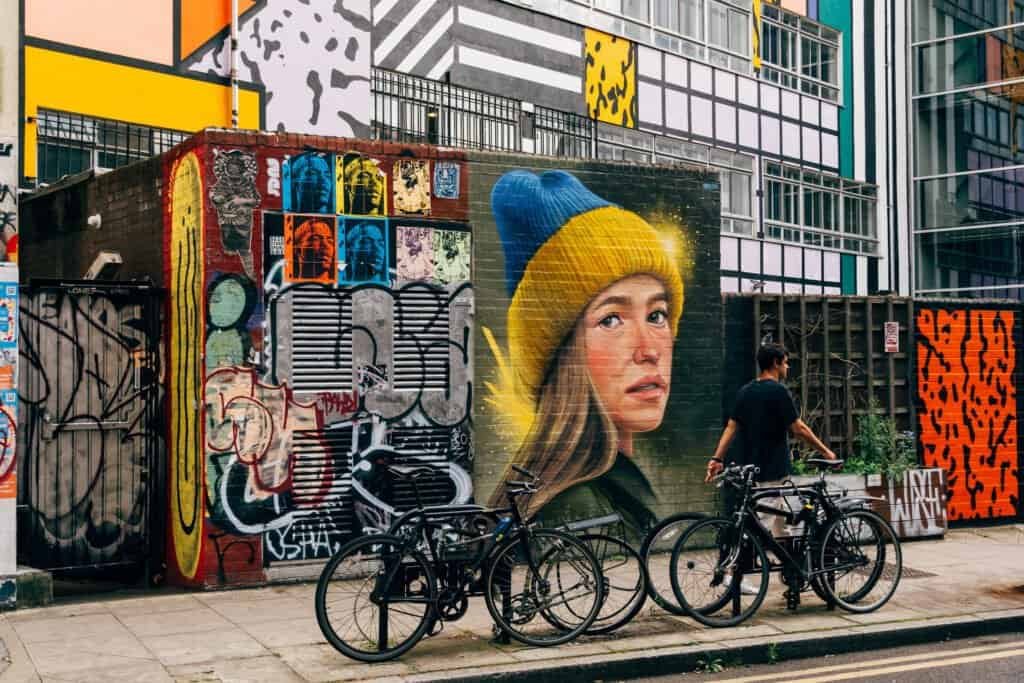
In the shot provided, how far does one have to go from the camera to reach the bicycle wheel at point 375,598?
7.56 metres

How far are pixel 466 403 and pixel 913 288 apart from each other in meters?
25.3

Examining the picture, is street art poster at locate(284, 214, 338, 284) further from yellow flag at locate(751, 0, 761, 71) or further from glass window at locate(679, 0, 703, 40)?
yellow flag at locate(751, 0, 761, 71)

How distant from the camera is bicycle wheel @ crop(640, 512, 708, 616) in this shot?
334 inches

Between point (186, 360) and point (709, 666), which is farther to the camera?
point (186, 360)

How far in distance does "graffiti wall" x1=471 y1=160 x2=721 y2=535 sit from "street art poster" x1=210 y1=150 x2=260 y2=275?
2.02 metres

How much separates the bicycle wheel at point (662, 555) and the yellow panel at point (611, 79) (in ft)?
55.2

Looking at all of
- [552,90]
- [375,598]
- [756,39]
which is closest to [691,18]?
[756,39]

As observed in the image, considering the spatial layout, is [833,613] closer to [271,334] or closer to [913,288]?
[271,334]

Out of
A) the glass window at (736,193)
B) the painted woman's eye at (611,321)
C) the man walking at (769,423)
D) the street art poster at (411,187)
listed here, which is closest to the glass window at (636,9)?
the glass window at (736,193)

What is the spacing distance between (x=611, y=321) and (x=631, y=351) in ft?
1.14

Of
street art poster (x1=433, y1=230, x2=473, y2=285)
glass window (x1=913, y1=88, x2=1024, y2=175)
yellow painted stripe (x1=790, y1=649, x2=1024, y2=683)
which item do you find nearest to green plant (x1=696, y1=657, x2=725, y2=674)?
yellow painted stripe (x1=790, y1=649, x2=1024, y2=683)

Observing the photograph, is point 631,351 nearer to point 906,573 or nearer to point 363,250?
point 363,250

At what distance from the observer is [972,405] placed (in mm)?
13875

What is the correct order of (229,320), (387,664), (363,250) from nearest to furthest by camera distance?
(387,664) < (229,320) < (363,250)
